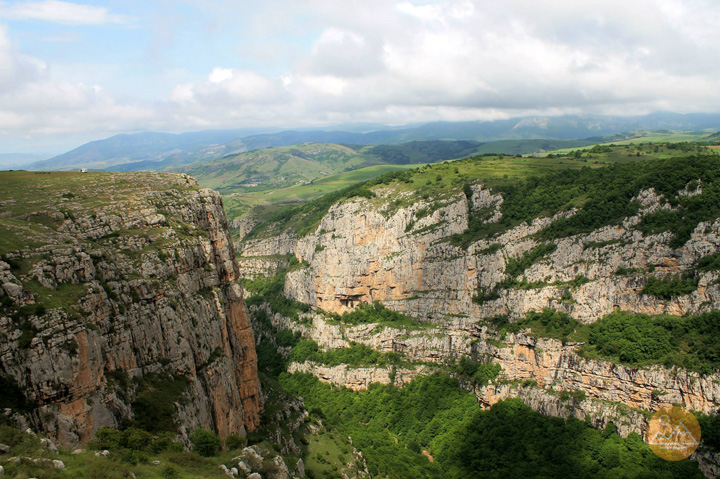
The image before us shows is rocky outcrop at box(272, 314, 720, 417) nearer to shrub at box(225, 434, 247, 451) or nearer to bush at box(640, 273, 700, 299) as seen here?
bush at box(640, 273, 700, 299)

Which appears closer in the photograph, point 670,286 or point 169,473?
point 169,473

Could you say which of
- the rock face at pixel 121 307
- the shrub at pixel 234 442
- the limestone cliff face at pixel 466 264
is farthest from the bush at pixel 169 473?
the limestone cliff face at pixel 466 264

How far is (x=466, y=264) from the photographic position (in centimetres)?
10419

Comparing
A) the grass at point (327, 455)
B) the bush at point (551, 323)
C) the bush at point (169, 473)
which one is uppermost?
the bush at point (169, 473)

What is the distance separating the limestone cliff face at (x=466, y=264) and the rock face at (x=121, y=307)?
2117 inches

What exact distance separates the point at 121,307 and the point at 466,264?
7601 cm

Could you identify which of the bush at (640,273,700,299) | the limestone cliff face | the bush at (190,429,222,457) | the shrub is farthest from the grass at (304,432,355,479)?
the bush at (640,273,700,299)

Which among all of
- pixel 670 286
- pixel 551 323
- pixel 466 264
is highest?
pixel 466 264

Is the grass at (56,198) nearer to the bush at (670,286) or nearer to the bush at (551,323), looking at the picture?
the bush at (551,323)

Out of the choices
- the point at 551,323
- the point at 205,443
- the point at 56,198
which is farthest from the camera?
the point at 551,323

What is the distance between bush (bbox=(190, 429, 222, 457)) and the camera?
3900 centimetres

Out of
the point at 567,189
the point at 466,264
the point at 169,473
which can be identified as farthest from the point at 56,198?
the point at 567,189

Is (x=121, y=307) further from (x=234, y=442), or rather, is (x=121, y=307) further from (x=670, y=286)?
(x=670, y=286)

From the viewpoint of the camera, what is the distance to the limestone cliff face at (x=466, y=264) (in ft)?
271
